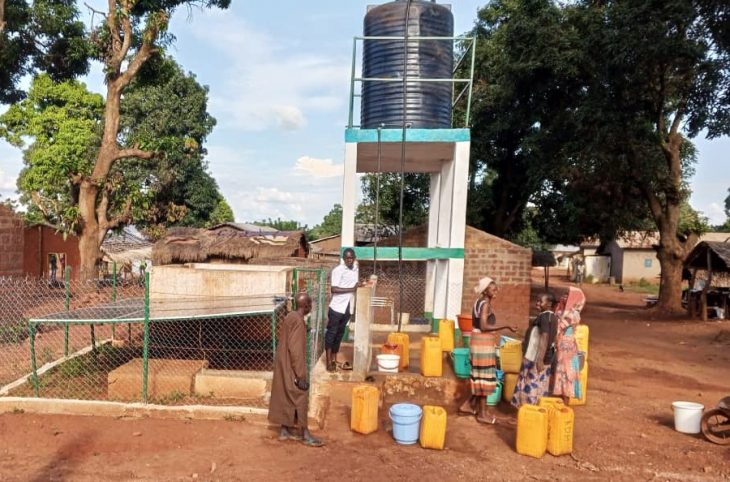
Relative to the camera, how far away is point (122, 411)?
22.4 ft

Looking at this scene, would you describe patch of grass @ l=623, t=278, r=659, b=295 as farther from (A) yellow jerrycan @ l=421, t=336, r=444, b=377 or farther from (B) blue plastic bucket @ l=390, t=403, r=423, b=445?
(B) blue plastic bucket @ l=390, t=403, r=423, b=445

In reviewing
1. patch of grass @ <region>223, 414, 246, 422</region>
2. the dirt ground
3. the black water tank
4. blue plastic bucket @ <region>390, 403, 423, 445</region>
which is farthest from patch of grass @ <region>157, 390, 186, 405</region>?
the black water tank

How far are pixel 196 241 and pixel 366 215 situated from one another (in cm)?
1744

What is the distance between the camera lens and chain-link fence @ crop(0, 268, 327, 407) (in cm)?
735

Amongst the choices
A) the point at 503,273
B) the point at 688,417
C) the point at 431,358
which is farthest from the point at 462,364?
the point at 503,273

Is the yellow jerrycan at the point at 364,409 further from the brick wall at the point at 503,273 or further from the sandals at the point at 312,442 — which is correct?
the brick wall at the point at 503,273

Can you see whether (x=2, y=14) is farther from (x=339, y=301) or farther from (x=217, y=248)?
(x=339, y=301)

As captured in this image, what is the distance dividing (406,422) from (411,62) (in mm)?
7980

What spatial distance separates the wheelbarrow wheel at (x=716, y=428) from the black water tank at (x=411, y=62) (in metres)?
7.46

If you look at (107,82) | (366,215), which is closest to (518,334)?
(107,82)

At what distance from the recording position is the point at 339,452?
19.3 feet

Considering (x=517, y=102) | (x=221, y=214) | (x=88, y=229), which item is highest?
(x=517, y=102)

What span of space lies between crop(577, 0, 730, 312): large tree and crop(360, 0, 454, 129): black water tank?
615 centimetres

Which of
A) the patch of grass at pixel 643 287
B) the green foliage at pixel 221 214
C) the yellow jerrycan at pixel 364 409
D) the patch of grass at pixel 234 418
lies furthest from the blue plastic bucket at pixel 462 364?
the patch of grass at pixel 643 287
